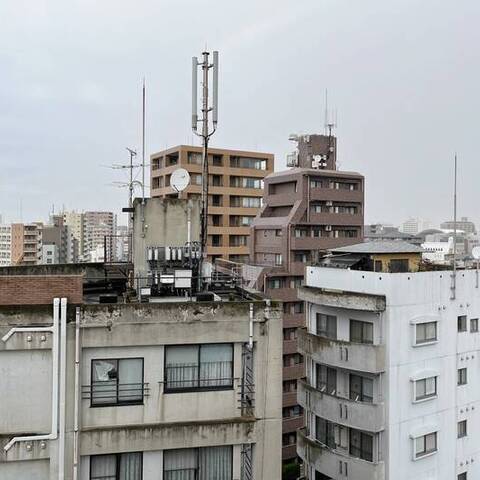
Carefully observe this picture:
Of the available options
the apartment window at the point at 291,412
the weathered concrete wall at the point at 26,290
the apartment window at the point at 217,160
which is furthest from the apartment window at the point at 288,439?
the weathered concrete wall at the point at 26,290

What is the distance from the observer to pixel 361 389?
78.7 feet

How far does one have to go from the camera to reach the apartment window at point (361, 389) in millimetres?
23609

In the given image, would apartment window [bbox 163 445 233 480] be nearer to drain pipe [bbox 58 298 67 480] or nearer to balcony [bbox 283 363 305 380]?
drain pipe [bbox 58 298 67 480]

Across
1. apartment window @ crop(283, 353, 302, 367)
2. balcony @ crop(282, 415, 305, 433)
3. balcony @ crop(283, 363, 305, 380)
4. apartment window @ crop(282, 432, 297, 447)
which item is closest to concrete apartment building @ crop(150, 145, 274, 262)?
apartment window @ crop(283, 353, 302, 367)

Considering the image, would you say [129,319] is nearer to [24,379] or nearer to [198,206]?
[24,379]

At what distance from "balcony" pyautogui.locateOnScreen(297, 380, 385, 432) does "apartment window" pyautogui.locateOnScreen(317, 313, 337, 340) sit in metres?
2.71

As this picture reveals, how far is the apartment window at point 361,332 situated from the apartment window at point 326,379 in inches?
84.1

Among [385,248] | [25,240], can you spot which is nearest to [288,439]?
[385,248]

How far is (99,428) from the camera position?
13.0 m

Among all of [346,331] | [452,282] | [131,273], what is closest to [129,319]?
[131,273]

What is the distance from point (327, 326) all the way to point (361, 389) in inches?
129

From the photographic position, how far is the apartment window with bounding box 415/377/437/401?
77.8ft

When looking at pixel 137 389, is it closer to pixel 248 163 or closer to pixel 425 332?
pixel 425 332

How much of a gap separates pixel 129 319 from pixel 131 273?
6138 mm
